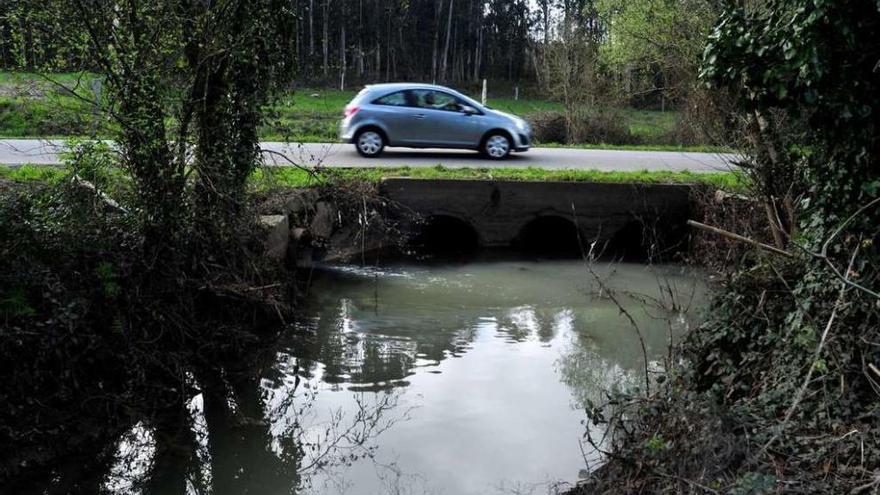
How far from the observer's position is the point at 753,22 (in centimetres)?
654

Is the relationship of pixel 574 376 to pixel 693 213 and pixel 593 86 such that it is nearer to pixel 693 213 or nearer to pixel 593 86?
pixel 693 213

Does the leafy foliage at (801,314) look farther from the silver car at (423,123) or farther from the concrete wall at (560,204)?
the silver car at (423,123)

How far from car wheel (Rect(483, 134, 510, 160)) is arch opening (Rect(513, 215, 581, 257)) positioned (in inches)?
87.5

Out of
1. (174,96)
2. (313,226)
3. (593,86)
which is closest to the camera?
(174,96)

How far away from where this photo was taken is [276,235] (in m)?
10.6

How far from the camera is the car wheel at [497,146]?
17594 mm

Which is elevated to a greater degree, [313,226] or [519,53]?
[519,53]

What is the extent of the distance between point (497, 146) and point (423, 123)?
64.6 inches

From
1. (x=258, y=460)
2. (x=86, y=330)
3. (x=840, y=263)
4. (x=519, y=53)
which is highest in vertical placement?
(x=519, y=53)

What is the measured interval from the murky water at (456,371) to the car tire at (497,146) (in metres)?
4.62

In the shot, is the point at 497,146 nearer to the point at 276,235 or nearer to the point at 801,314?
the point at 276,235

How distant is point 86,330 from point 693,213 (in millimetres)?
10251

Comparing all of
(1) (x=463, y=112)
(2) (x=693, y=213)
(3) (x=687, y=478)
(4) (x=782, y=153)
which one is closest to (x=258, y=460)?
(3) (x=687, y=478)

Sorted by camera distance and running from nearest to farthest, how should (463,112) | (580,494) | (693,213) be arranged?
(580,494) → (693,213) → (463,112)
